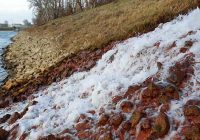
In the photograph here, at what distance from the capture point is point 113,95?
6.45 metres

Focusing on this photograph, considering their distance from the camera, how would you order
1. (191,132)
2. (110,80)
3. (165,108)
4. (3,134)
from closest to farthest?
(191,132), (165,108), (3,134), (110,80)

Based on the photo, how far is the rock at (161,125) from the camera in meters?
4.91

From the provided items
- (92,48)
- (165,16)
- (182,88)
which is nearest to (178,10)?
(165,16)

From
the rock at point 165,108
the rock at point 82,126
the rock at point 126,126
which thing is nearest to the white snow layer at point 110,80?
the rock at point 165,108

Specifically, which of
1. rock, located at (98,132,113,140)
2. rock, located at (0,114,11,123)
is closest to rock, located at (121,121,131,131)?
rock, located at (98,132,113,140)

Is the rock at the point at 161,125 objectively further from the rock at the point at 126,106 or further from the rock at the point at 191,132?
the rock at the point at 126,106

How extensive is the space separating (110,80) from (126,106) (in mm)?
1322

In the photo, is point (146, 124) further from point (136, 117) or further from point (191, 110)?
point (191, 110)

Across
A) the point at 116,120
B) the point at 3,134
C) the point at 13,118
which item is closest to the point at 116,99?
the point at 116,120

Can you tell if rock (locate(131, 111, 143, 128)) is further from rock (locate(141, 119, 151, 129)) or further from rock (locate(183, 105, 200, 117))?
rock (locate(183, 105, 200, 117))

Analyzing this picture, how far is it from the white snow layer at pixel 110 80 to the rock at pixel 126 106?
46 cm

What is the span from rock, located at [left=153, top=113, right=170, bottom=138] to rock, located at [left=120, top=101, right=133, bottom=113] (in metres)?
0.78

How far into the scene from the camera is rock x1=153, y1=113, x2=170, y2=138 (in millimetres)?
4910

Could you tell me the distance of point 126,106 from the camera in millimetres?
5895
